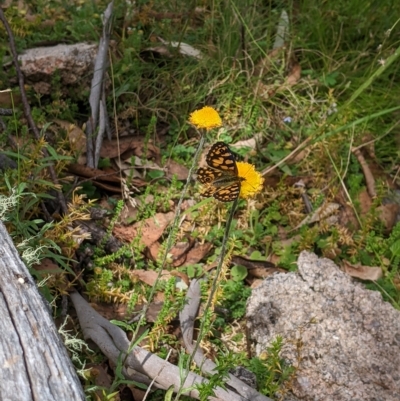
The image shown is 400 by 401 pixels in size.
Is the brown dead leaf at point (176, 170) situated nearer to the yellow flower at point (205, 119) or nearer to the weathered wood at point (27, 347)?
the yellow flower at point (205, 119)

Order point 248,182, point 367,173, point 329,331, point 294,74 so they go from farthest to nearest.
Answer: point 294,74, point 367,173, point 329,331, point 248,182

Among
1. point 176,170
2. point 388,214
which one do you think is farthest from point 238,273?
point 388,214

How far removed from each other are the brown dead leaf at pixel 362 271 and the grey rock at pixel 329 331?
1.39ft

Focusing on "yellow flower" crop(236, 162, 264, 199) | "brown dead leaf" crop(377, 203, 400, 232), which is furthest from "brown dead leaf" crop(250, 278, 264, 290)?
"yellow flower" crop(236, 162, 264, 199)

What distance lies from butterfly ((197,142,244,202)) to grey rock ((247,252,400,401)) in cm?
88

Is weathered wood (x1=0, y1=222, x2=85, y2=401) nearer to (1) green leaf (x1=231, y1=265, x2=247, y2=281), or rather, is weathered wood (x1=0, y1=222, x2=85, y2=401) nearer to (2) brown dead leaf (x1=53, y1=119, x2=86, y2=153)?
(1) green leaf (x1=231, y1=265, x2=247, y2=281)

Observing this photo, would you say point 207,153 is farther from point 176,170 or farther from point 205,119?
point 205,119

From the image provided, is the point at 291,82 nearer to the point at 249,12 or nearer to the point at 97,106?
the point at 249,12

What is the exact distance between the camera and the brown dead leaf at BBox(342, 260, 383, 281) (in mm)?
3551

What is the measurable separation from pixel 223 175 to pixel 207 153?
134cm

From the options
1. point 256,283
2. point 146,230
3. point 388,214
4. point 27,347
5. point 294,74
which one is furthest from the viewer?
point 294,74

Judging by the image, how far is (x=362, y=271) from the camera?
3.59 metres

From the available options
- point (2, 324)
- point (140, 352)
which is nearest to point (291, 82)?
point (140, 352)

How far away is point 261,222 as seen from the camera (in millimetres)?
3799
